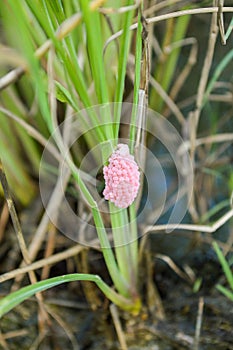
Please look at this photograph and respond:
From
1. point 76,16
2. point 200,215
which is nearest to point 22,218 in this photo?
point 200,215

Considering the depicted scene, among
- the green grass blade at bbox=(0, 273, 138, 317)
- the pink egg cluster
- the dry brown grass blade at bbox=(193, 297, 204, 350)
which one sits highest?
the pink egg cluster

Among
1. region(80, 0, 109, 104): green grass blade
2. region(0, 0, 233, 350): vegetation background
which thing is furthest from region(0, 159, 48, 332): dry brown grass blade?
region(80, 0, 109, 104): green grass blade

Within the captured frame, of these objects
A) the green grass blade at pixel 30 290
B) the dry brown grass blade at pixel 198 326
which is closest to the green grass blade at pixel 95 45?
the green grass blade at pixel 30 290

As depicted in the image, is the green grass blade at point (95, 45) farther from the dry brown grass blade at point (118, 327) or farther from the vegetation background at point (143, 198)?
the dry brown grass blade at point (118, 327)

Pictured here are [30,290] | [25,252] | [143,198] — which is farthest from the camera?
[143,198]

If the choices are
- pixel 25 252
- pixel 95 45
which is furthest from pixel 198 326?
pixel 95 45

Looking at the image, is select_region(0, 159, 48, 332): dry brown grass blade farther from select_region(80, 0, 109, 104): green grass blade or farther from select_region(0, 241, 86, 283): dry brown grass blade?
select_region(80, 0, 109, 104): green grass blade

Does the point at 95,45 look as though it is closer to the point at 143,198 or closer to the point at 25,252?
the point at 25,252

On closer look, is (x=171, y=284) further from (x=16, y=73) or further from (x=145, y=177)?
(x=16, y=73)
